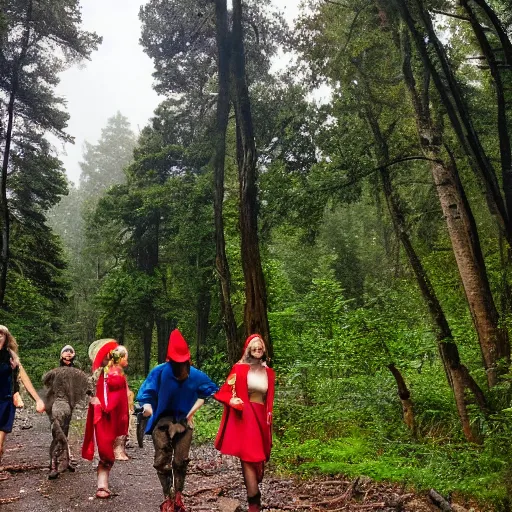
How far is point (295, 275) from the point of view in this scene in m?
31.1

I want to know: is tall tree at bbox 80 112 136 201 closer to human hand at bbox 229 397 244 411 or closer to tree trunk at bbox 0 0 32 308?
tree trunk at bbox 0 0 32 308

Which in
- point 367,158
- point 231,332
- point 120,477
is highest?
point 367,158

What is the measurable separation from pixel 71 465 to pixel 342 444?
4.29 metres

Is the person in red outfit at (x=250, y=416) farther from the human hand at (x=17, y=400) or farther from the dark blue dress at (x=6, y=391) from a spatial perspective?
the dark blue dress at (x=6, y=391)

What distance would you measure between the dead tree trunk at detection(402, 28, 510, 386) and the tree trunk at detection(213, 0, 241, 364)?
4.28m

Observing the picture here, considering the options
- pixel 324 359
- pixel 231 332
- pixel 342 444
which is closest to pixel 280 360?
pixel 324 359

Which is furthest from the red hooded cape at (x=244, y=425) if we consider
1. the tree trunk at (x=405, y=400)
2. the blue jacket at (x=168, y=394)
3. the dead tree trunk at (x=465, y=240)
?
the tree trunk at (x=405, y=400)

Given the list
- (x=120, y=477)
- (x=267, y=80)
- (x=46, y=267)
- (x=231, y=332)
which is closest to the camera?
(x=120, y=477)

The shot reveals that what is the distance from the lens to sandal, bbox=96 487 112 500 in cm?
614

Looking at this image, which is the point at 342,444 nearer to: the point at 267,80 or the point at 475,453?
the point at 475,453

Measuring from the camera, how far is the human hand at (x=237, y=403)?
5.37m

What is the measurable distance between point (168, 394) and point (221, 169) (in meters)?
7.57

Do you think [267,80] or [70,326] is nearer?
[267,80]

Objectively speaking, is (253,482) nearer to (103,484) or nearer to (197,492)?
(197,492)
